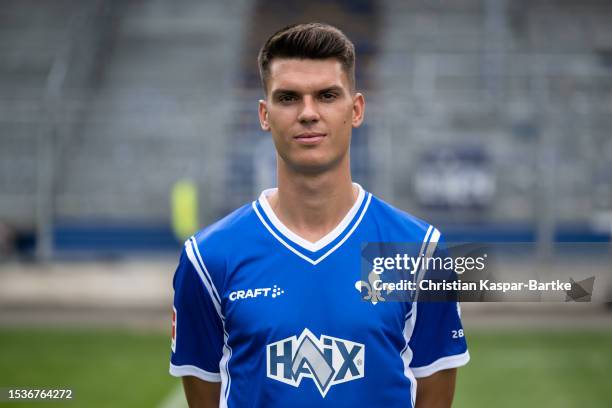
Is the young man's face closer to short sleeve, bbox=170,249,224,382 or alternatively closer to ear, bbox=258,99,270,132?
ear, bbox=258,99,270,132

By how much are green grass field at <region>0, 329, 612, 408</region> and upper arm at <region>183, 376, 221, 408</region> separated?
564cm

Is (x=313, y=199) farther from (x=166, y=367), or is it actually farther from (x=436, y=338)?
(x=166, y=367)

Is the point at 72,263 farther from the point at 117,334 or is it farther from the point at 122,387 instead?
the point at 122,387

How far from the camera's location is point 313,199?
306cm

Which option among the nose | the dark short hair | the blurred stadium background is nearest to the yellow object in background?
the blurred stadium background

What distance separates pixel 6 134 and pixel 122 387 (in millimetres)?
9274

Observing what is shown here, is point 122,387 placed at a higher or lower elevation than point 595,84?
lower

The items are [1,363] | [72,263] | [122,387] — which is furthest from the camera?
[72,263]

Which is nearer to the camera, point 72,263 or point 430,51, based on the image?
point 72,263

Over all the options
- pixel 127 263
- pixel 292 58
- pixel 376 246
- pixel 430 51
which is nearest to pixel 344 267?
pixel 376 246

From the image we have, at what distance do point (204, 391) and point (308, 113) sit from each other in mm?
1110

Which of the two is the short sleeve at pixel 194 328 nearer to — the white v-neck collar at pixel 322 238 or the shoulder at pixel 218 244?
the shoulder at pixel 218 244

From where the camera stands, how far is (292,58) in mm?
2938

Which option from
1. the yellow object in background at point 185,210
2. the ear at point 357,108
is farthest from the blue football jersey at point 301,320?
the yellow object in background at point 185,210
